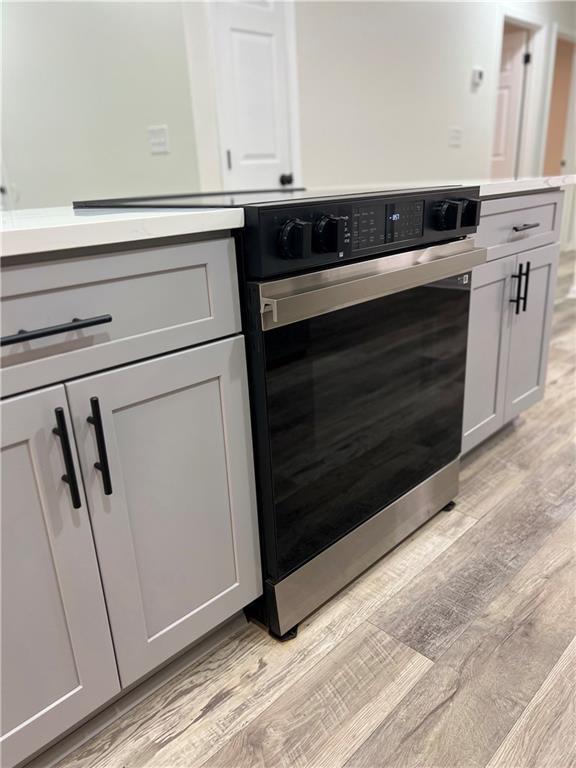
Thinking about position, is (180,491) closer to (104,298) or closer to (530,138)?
(104,298)

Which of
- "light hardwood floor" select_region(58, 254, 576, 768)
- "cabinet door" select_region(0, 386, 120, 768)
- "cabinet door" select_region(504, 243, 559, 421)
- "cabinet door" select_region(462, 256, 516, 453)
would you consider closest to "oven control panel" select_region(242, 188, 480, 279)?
"cabinet door" select_region(462, 256, 516, 453)

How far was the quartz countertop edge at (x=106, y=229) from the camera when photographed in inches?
31.0

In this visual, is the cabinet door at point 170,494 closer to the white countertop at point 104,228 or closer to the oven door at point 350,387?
the oven door at point 350,387

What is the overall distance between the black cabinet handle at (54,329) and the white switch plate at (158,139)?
7.00 ft

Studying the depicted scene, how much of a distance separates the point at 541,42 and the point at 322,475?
206 inches

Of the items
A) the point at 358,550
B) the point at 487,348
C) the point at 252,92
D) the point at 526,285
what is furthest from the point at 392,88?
the point at 358,550

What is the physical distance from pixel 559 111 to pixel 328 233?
678 centimetres

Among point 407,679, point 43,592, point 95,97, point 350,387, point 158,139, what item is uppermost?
point 95,97

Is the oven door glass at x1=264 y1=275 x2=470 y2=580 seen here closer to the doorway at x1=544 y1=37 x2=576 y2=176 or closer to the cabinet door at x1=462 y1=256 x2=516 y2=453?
the cabinet door at x1=462 y1=256 x2=516 y2=453

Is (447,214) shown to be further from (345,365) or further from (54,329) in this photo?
(54,329)

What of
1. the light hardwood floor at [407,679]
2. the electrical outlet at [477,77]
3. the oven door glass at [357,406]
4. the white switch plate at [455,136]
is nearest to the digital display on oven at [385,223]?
the oven door glass at [357,406]

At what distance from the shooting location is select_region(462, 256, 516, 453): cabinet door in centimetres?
179

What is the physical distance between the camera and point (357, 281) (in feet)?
3.99

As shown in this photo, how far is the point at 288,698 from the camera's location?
1.19 metres
